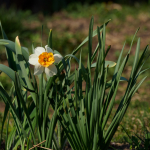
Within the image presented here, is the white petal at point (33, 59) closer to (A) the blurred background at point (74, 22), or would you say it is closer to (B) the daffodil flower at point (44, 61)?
(B) the daffodil flower at point (44, 61)

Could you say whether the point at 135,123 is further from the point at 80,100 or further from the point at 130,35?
the point at 130,35

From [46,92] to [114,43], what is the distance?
13.9ft

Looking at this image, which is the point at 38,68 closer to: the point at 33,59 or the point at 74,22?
the point at 33,59

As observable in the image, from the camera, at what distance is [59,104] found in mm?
1004

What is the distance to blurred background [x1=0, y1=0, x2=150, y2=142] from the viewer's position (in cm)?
468

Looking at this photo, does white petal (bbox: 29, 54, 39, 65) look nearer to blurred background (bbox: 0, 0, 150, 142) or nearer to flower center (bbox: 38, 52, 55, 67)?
flower center (bbox: 38, 52, 55, 67)

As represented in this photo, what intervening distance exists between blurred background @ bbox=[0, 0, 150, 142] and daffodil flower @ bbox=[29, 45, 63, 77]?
7.67 feet

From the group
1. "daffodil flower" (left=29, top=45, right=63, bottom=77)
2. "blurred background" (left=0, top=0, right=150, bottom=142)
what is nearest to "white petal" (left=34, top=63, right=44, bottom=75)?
"daffodil flower" (left=29, top=45, right=63, bottom=77)

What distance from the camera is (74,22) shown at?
6137mm

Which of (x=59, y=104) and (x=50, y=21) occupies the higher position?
(x=50, y=21)

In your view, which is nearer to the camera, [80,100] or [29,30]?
[80,100]

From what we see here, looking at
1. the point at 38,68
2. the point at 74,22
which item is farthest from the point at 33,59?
the point at 74,22

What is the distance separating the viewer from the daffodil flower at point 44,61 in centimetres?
87

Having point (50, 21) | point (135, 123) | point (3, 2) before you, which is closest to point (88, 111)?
point (135, 123)
